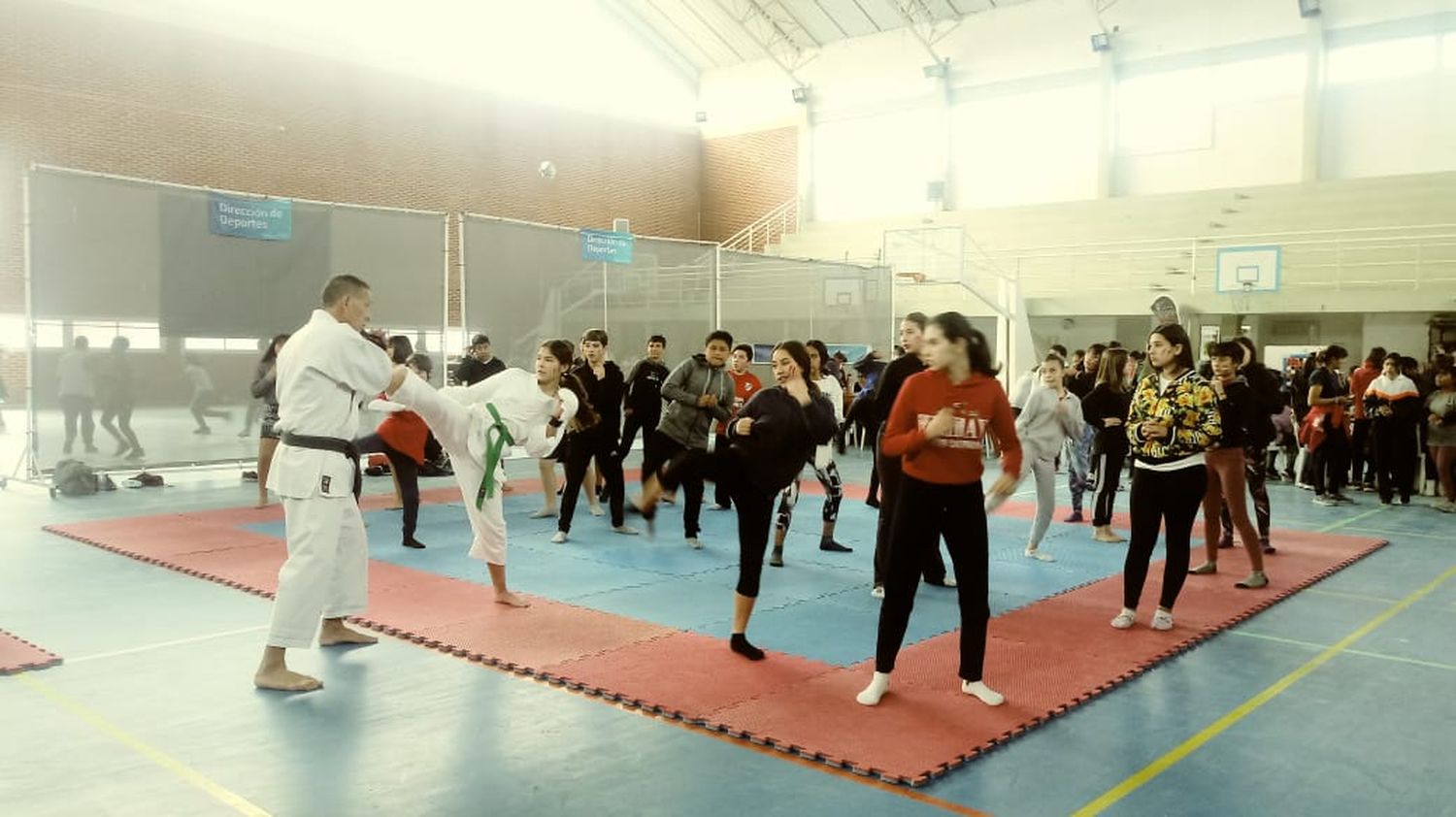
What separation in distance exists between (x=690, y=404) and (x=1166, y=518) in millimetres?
3746

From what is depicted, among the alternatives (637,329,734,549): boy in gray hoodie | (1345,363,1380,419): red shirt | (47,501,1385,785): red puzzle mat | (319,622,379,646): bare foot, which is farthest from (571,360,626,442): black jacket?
(1345,363,1380,419): red shirt

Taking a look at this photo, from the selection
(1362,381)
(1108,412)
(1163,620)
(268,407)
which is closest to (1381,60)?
(1362,381)

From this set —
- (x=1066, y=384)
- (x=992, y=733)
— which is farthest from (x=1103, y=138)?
(x=992, y=733)

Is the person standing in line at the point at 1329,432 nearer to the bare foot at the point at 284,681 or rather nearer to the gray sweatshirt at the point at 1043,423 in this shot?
the gray sweatshirt at the point at 1043,423

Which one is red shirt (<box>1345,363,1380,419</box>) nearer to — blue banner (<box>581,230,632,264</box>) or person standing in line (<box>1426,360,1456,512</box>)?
person standing in line (<box>1426,360,1456,512</box>)

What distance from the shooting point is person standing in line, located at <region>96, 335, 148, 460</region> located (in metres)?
11.2

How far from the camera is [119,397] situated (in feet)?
37.4

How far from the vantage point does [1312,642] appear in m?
5.80

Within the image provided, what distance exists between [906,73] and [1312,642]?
855 inches

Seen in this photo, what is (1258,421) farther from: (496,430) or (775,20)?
(775,20)

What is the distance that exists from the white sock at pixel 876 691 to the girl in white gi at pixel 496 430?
2528mm

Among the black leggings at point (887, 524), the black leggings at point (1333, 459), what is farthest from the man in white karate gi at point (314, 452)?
the black leggings at point (1333, 459)

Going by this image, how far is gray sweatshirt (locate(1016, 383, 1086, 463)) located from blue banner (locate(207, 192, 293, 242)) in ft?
28.6

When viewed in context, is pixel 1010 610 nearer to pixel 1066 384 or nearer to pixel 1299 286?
pixel 1066 384
